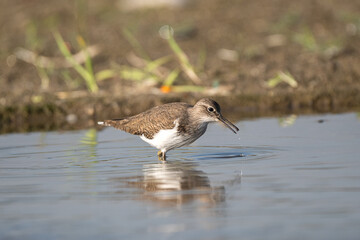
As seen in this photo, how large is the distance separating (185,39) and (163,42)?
22.6 inches

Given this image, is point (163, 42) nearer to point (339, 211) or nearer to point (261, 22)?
point (261, 22)

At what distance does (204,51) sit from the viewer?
→ 1772cm

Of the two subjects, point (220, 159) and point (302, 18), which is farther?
point (302, 18)

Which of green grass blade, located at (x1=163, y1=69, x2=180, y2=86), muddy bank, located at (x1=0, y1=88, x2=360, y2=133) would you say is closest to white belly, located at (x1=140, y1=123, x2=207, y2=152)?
muddy bank, located at (x1=0, y1=88, x2=360, y2=133)

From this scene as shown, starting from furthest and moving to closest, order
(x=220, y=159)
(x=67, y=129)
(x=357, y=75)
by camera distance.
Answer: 1. (x=357, y=75)
2. (x=67, y=129)
3. (x=220, y=159)

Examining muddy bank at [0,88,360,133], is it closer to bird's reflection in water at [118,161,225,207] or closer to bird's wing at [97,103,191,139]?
bird's wing at [97,103,191,139]

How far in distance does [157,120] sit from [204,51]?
7.60 metres

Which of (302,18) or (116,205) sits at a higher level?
(302,18)

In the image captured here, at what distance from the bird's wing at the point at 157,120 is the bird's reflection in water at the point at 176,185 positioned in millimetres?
Result: 647

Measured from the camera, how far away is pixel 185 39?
62.7ft

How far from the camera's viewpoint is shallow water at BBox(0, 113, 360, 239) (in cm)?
628

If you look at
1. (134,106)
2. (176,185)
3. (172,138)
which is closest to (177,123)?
(172,138)

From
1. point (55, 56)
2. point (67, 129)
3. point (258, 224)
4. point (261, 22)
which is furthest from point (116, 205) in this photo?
point (261, 22)

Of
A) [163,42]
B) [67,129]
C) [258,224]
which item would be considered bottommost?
[258,224]
